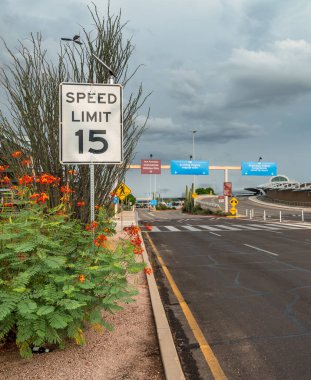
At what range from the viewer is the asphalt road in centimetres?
434

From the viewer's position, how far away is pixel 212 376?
13.2 feet

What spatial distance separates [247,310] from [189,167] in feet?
133

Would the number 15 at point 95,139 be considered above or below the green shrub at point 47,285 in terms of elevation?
above

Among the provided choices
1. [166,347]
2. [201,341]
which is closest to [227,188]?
[201,341]

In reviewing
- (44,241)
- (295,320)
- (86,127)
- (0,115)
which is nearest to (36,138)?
(0,115)

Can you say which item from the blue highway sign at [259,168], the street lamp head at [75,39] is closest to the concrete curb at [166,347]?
the street lamp head at [75,39]

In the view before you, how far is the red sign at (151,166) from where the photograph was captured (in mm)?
45438

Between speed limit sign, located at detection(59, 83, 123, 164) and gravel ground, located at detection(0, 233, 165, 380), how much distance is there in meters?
2.23

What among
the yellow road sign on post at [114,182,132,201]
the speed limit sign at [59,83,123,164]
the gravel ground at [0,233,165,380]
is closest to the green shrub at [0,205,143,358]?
the gravel ground at [0,233,165,380]

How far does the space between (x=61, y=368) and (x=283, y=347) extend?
8.92 ft

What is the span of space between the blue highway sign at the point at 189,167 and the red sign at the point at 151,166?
6.73 ft

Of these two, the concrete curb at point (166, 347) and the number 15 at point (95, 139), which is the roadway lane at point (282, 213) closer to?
the concrete curb at point (166, 347)

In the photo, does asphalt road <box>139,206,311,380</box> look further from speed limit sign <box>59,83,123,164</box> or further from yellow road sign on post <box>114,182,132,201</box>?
speed limit sign <box>59,83,123,164</box>

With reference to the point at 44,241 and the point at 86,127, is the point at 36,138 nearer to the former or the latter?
the point at 86,127
